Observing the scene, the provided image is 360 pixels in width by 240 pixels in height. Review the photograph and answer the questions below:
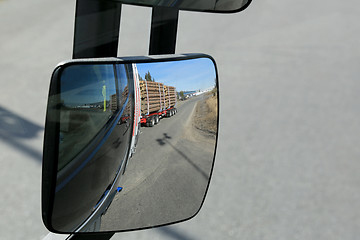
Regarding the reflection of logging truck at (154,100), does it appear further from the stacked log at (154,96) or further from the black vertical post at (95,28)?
the black vertical post at (95,28)

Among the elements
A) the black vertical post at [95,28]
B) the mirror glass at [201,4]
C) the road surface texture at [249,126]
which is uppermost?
the mirror glass at [201,4]

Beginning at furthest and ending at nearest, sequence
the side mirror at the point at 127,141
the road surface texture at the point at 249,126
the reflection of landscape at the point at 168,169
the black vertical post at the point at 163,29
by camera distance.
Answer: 1. the road surface texture at the point at 249,126
2. the black vertical post at the point at 163,29
3. the reflection of landscape at the point at 168,169
4. the side mirror at the point at 127,141

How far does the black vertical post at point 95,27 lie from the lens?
64 centimetres

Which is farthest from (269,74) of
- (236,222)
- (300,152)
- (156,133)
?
(156,133)

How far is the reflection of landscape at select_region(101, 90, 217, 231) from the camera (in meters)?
0.64

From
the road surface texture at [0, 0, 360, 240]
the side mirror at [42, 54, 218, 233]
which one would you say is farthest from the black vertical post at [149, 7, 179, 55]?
the side mirror at [42, 54, 218, 233]

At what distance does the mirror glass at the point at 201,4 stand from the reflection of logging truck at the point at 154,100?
0.14m

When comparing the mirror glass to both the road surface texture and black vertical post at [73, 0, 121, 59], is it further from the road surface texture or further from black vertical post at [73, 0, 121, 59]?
the road surface texture

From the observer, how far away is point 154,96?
0.61 metres

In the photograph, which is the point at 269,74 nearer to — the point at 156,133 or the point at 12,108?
the point at 12,108

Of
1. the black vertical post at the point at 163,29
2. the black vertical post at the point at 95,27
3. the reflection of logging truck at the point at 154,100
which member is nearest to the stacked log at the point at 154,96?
the reflection of logging truck at the point at 154,100

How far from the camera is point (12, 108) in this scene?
6.27 ft

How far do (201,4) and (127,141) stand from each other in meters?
0.28

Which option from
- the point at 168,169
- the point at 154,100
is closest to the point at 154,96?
the point at 154,100
